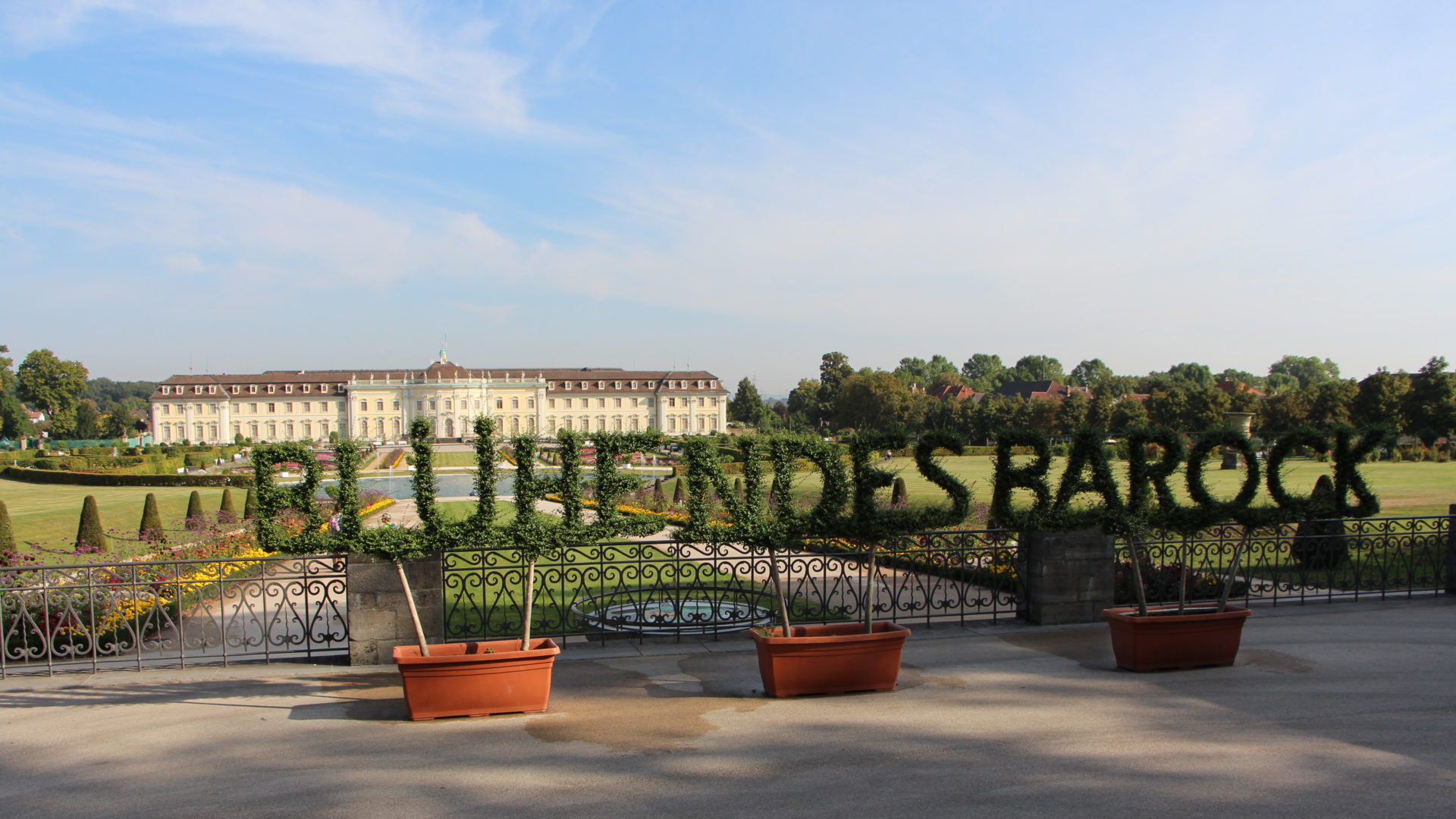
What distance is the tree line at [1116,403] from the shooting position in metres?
53.2

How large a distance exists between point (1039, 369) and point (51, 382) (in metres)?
137

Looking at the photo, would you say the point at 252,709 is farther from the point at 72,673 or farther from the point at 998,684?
the point at 998,684

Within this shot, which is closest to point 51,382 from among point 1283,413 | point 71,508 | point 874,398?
point 71,508

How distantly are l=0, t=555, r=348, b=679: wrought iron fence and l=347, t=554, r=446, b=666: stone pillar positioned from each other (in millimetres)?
252

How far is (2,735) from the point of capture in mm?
6391

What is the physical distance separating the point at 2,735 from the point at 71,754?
37.5 inches

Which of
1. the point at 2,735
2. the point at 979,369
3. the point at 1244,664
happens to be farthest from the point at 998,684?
the point at 979,369

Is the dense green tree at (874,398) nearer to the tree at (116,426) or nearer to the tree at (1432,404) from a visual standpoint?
the tree at (1432,404)

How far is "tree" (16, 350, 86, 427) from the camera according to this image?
305 ft

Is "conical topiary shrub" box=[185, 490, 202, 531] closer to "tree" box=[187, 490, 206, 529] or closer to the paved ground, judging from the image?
"tree" box=[187, 490, 206, 529]

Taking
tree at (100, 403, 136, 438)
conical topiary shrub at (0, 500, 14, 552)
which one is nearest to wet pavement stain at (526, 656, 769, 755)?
conical topiary shrub at (0, 500, 14, 552)

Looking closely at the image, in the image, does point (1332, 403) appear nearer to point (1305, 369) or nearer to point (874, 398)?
point (874, 398)

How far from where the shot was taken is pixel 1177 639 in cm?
784

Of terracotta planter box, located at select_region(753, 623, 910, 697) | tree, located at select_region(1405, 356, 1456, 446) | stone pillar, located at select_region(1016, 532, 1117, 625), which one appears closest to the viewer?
terracotta planter box, located at select_region(753, 623, 910, 697)
